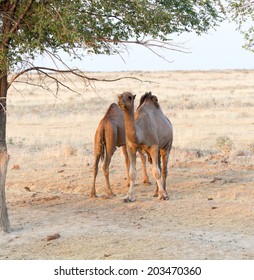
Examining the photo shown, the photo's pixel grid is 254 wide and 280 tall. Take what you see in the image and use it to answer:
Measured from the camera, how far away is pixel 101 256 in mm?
9078

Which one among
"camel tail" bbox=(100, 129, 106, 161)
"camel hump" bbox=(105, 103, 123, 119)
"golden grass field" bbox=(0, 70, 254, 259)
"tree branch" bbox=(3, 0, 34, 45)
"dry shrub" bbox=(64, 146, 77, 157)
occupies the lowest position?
"golden grass field" bbox=(0, 70, 254, 259)

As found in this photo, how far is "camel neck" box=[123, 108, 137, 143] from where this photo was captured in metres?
12.8

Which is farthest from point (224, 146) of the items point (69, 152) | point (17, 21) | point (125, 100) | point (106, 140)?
point (17, 21)

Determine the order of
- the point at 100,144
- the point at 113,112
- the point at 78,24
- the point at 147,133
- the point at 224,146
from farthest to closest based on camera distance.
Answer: the point at 224,146 → the point at 113,112 → the point at 100,144 → the point at 147,133 → the point at 78,24

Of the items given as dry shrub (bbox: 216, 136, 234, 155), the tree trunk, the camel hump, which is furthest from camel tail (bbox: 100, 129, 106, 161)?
dry shrub (bbox: 216, 136, 234, 155)

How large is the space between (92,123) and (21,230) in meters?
19.6

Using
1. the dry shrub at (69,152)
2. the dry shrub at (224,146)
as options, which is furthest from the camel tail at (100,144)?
the dry shrub at (224,146)

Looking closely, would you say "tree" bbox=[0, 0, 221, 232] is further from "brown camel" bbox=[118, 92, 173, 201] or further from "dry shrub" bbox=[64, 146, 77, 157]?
"dry shrub" bbox=[64, 146, 77, 157]

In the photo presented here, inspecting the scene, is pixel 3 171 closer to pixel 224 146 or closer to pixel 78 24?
pixel 78 24

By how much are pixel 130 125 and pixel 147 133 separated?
1.83 feet

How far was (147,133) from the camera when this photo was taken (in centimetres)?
1329

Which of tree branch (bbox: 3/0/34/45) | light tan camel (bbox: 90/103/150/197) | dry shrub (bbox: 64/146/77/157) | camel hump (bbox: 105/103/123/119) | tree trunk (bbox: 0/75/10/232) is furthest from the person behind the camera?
dry shrub (bbox: 64/146/77/157)

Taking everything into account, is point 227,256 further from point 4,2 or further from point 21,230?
point 4,2

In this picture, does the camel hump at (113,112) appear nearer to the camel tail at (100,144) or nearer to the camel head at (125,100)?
the camel tail at (100,144)
